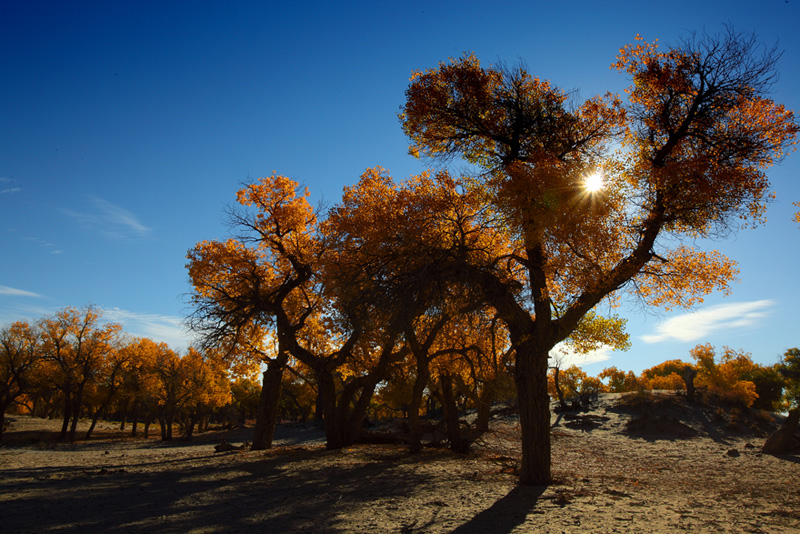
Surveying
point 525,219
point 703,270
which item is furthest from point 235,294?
point 703,270

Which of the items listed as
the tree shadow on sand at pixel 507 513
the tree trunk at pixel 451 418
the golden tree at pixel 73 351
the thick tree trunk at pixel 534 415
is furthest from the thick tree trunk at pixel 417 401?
the golden tree at pixel 73 351

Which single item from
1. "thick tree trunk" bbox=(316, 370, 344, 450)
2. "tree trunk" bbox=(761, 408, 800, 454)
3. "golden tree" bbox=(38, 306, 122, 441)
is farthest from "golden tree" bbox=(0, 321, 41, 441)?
"tree trunk" bbox=(761, 408, 800, 454)

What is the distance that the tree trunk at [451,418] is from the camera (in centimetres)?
1908

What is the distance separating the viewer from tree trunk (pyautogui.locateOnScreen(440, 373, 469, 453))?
19078mm

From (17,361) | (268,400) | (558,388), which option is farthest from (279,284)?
(17,361)

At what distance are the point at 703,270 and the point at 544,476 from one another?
20.7 feet

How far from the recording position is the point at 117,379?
4134 centimetres

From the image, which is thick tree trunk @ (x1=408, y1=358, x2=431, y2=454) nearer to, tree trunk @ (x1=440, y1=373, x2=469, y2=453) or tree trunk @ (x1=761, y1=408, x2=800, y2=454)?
tree trunk @ (x1=440, y1=373, x2=469, y2=453)

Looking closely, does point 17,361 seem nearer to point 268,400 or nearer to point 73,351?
point 73,351

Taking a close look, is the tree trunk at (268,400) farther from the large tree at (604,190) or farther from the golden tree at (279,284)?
the large tree at (604,190)

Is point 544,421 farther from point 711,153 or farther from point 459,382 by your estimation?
point 459,382

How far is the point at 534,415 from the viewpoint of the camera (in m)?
10.5

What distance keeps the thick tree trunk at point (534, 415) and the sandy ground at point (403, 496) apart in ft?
1.75

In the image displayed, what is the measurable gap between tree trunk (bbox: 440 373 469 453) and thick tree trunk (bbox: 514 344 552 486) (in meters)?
8.29
